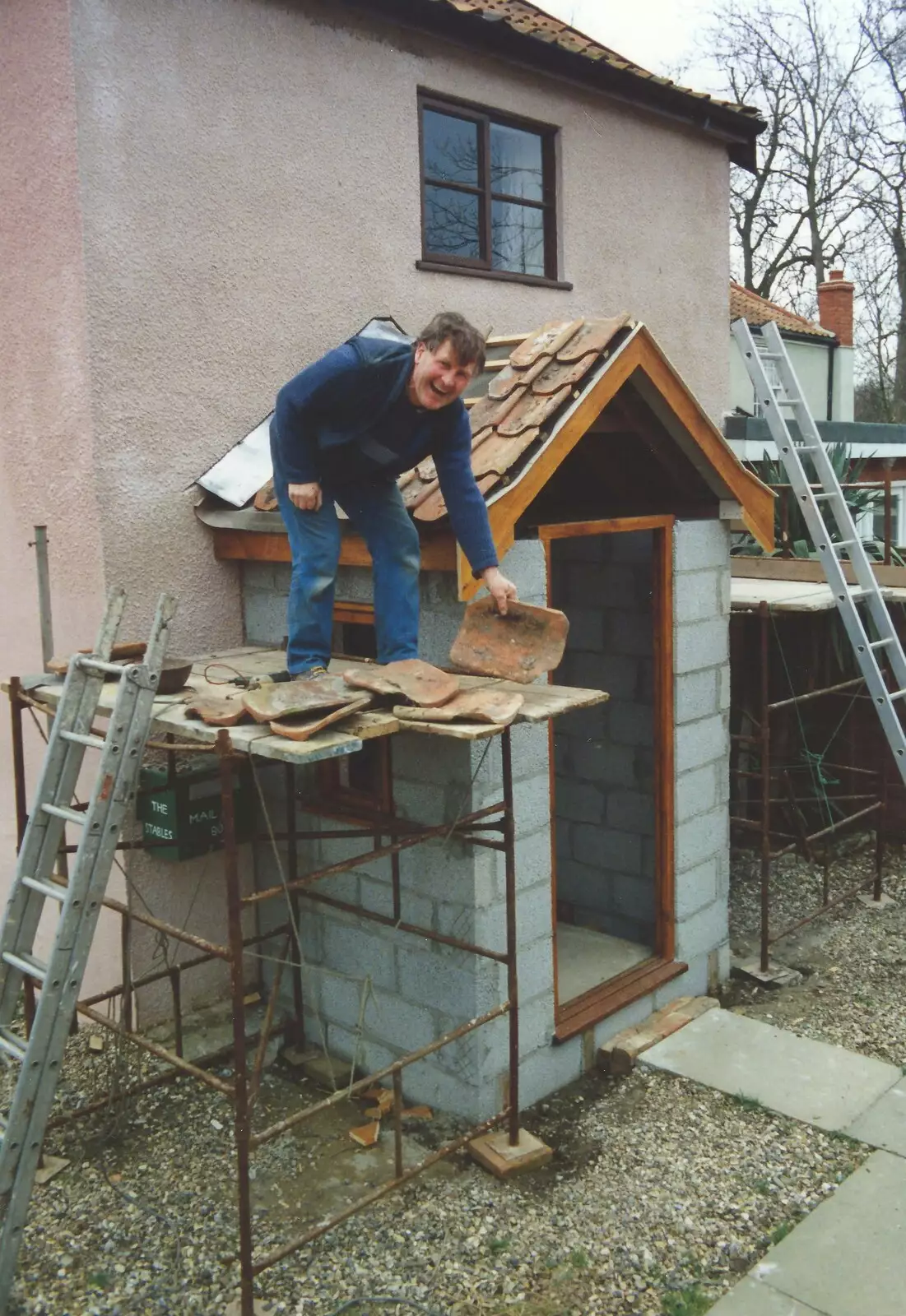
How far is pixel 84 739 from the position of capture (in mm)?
4074

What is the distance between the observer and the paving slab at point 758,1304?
13.4 ft

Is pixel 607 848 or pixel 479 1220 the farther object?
pixel 607 848

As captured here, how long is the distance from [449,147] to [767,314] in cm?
1259

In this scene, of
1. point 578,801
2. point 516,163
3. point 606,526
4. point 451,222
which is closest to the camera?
point 606,526

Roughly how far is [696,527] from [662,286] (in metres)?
3.71

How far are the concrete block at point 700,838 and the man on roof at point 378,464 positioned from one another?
2.42 meters

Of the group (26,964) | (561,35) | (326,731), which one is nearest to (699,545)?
(326,731)

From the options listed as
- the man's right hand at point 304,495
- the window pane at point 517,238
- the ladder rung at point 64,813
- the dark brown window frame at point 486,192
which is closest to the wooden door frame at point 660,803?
the man's right hand at point 304,495

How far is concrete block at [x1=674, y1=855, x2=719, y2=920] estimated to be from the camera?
648cm

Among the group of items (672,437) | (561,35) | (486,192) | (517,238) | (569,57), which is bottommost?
(672,437)

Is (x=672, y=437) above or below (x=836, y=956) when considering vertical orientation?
above

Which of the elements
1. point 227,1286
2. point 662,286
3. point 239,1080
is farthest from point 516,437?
point 662,286

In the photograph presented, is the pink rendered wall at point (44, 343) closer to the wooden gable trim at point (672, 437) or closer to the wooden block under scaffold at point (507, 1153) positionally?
the wooden gable trim at point (672, 437)

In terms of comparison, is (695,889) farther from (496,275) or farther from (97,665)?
(496,275)
